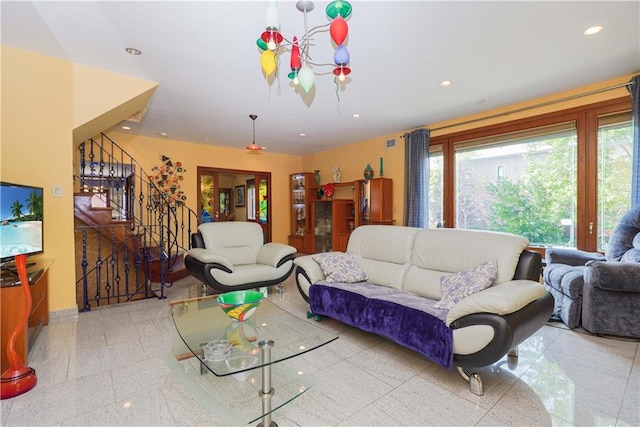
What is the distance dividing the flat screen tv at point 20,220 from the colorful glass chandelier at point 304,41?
7.26ft

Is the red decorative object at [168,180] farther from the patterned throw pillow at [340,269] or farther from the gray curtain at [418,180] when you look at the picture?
the gray curtain at [418,180]

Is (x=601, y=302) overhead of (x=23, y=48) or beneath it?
beneath

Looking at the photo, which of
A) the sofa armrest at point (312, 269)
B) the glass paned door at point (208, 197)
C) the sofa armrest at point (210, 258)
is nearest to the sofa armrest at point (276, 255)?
the sofa armrest at point (210, 258)

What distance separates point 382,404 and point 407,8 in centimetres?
261

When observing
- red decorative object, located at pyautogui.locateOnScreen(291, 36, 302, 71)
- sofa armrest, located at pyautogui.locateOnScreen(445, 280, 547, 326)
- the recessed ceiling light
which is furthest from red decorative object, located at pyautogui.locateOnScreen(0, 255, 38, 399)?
the recessed ceiling light

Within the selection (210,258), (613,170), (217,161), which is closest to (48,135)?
(210,258)

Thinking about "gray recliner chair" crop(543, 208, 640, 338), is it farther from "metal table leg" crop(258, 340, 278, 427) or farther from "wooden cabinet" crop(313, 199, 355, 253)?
"wooden cabinet" crop(313, 199, 355, 253)

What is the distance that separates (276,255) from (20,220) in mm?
2436

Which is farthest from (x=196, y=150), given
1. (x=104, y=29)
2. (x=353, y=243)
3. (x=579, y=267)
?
(x=579, y=267)

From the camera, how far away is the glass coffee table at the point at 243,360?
60.5 inches

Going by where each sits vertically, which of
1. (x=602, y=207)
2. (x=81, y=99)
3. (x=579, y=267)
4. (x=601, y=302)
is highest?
(x=81, y=99)

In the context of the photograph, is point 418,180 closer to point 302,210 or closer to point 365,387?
point 302,210

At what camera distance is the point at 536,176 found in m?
3.88

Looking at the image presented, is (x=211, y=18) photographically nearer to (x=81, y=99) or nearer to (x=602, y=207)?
(x=81, y=99)
